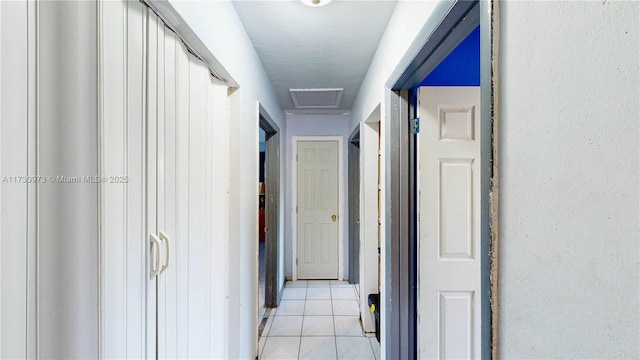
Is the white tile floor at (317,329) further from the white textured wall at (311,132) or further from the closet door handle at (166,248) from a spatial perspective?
the closet door handle at (166,248)

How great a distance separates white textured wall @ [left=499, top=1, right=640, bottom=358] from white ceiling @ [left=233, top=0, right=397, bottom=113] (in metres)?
1.12

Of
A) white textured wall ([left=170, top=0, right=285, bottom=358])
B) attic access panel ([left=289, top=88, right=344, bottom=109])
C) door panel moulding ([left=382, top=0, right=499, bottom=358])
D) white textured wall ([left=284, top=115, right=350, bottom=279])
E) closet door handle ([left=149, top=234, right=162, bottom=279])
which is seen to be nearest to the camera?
door panel moulding ([left=382, top=0, right=499, bottom=358])

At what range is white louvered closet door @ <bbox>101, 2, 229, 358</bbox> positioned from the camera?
746mm

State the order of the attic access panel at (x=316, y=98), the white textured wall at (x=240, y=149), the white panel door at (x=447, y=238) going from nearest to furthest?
the white textured wall at (x=240, y=149) < the white panel door at (x=447, y=238) < the attic access panel at (x=316, y=98)

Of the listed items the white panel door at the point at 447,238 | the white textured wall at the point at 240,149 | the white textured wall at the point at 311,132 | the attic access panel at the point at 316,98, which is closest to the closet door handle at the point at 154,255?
the white textured wall at the point at 240,149

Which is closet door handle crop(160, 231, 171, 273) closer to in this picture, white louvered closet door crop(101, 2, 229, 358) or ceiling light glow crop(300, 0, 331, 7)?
white louvered closet door crop(101, 2, 229, 358)

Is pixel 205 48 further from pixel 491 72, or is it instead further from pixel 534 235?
pixel 534 235

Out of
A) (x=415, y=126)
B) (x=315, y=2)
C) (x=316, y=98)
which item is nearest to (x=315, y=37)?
(x=315, y=2)

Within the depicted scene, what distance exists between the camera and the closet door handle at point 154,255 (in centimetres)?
91

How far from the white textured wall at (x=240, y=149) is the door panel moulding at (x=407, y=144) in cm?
86

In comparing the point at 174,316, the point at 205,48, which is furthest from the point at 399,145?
the point at 174,316

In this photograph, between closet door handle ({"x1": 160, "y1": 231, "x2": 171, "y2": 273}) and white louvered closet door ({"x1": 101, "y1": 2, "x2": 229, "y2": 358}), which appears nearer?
white louvered closet door ({"x1": 101, "y1": 2, "x2": 229, "y2": 358})

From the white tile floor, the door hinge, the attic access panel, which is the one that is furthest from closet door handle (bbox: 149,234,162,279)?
the attic access panel

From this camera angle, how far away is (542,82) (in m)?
0.57
